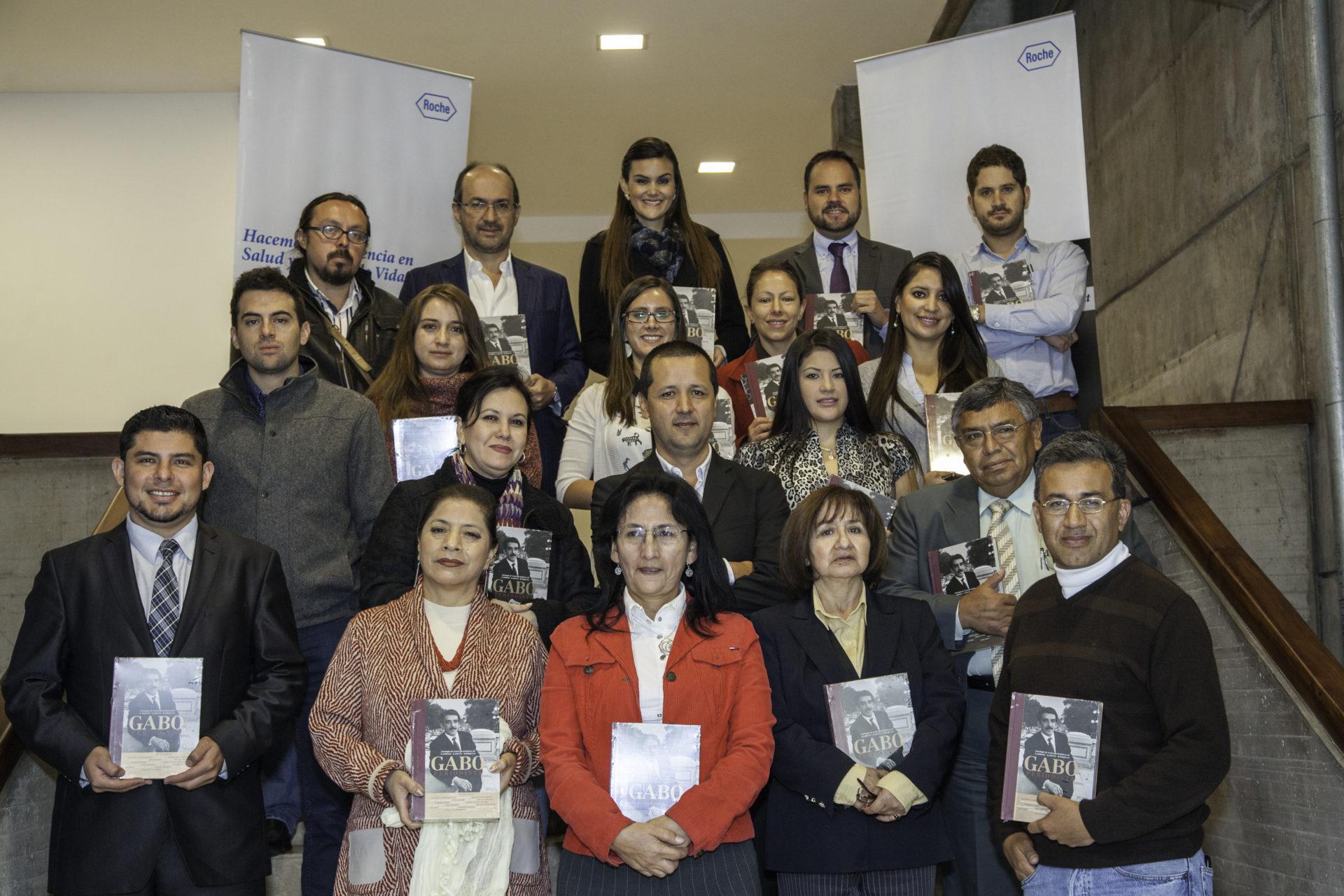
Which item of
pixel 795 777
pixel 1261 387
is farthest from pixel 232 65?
pixel 795 777

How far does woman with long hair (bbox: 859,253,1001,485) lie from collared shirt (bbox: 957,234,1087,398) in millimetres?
275

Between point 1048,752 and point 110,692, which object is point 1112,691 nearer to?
point 1048,752

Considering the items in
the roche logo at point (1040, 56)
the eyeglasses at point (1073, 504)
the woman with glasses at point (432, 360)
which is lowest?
the eyeglasses at point (1073, 504)

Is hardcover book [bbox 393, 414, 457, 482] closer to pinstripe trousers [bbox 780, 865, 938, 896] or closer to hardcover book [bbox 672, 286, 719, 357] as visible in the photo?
hardcover book [bbox 672, 286, 719, 357]

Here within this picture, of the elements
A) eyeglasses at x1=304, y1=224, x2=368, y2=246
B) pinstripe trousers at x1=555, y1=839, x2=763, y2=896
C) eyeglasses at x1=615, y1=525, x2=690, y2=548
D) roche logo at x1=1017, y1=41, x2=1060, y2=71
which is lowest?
pinstripe trousers at x1=555, y1=839, x2=763, y2=896

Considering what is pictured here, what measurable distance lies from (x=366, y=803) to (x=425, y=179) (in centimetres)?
461

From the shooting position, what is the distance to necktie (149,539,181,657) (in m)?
3.70

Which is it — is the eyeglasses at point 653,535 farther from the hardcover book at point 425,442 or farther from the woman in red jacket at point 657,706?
the hardcover book at point 425,442

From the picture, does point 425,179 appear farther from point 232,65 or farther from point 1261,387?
point 1261,387

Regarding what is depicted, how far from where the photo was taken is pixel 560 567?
411cm

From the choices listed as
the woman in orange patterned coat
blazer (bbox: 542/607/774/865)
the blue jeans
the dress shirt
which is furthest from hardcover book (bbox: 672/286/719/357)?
the blue jeans

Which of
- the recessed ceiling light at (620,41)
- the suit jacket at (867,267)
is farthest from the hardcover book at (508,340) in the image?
the recessed ceiling light at (620,41)

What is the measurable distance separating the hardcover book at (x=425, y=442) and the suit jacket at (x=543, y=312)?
4.07ft

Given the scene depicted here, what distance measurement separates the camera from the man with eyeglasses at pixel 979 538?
3748mm
